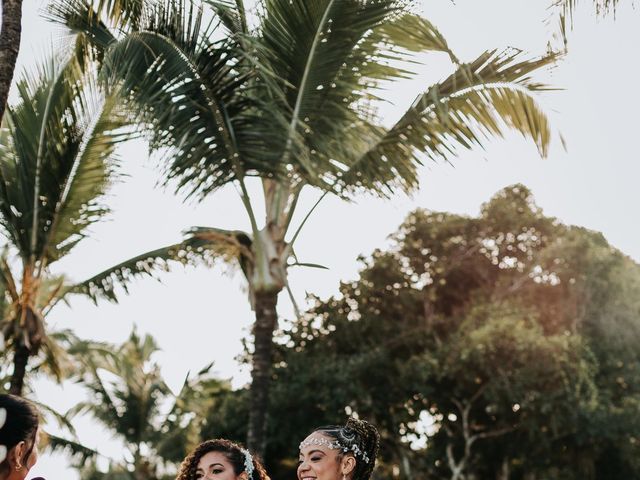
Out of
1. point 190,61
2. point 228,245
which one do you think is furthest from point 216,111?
point 228,245

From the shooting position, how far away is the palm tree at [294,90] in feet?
28.2

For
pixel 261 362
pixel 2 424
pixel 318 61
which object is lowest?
pixel 2 424

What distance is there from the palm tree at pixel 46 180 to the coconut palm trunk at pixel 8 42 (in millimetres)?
2687

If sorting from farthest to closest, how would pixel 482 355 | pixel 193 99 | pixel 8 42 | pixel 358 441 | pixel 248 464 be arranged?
pixel 482 355 → pixel 193 99 → pixel 8 42 → pixel 358 441 → pixel 248 464

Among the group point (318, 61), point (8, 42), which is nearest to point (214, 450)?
point (8, 42)

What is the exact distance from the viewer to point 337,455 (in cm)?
502

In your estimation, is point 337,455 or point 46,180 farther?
point 46,180

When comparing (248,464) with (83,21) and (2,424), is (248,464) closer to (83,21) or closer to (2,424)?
(2,424)

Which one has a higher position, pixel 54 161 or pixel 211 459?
pixel 54 161

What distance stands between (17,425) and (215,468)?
6.41 ft

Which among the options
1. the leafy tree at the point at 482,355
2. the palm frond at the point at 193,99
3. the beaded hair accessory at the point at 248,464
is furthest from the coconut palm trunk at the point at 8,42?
the leafy tree at the point at 482,355

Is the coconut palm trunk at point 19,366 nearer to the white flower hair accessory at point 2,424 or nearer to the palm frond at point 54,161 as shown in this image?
the palm frond at point 54,161

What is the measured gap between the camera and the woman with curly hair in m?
4.96

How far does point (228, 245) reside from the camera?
421 inches
